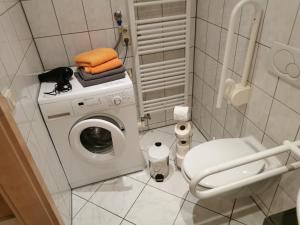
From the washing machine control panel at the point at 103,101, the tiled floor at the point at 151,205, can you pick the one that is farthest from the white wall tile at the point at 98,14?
the tiled floor at the point at 151,205

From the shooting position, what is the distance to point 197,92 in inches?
86.7

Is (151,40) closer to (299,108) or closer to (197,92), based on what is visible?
(197,92)

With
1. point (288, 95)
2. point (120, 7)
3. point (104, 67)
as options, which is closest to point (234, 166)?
point (288, 95)

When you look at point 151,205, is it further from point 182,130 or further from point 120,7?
point 120,7

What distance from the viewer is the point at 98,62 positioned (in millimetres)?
1553

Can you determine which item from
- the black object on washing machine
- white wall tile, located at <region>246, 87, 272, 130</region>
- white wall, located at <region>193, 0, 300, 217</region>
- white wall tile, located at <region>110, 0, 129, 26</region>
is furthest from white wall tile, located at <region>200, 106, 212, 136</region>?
the black object on washing machine

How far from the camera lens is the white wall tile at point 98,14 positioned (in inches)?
65.4

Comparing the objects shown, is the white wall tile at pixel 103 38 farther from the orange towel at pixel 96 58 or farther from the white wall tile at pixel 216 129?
the white wall tile at pixel 216 129

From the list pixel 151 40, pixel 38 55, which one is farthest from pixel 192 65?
pixel 38 55

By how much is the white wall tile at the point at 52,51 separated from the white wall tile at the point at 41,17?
4 centimetres

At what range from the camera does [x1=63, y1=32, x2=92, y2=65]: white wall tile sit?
174 cm

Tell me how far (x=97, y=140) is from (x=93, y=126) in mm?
319

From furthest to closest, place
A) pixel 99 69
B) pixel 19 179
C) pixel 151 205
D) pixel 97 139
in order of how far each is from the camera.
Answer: pixel 97 139, pixel 151 205, pixel 99 69, pixel 19 179

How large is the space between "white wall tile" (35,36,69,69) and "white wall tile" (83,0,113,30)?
0.26 metres
